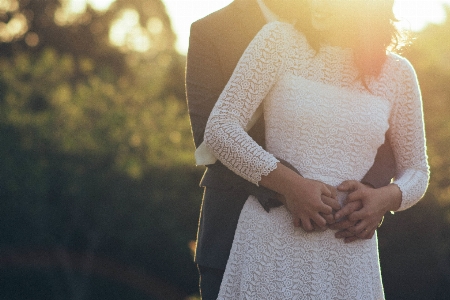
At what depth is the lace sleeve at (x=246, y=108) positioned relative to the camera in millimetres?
1669

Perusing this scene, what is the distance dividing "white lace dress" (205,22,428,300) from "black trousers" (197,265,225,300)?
0.48ft

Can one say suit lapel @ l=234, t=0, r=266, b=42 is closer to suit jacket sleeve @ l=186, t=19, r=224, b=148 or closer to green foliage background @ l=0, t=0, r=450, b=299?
suit jacket sleeve @ l=186, t=19, r=224, b=148

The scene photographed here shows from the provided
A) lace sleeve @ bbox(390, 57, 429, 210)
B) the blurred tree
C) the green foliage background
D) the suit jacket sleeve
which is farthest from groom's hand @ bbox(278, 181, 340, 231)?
the blurred tree

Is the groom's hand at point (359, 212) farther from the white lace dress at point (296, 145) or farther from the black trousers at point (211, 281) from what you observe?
the black trousers at point (211, 281)

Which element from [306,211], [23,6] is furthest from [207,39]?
[23,6]

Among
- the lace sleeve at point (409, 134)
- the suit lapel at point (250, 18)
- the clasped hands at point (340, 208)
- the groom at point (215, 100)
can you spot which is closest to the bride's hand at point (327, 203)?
the clasped hands at point (340, 208)

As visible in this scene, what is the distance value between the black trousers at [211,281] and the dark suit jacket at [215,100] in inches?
1.4

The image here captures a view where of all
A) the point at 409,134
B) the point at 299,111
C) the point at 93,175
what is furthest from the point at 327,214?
the point at 93,175

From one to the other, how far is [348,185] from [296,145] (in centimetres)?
18

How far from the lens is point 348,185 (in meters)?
1.71

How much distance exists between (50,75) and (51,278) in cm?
383

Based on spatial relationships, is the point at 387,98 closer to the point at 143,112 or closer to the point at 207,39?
the point at 207,39

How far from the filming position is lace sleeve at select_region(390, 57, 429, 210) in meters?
1.87

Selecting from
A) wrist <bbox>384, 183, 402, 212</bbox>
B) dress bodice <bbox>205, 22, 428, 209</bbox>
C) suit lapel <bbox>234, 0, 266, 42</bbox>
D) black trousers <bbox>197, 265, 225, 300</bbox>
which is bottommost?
black trousers <bbox>197, 265, 225, 300</bbox>
